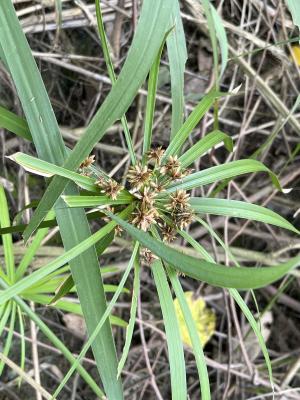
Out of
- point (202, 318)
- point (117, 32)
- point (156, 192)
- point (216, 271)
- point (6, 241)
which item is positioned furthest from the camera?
point (202, 318)

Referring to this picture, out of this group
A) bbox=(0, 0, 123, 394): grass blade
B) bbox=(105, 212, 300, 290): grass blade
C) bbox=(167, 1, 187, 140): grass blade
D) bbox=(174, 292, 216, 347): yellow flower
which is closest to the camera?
bbox=(105, 212, 300, 290): grass blade

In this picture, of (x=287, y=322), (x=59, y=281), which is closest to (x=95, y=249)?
(x=59, y=281)

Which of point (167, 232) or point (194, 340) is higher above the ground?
point (167, 232)

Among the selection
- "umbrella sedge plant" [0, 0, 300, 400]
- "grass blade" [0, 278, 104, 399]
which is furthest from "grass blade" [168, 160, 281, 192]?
"grass blade" [0, 278, 104, 399]

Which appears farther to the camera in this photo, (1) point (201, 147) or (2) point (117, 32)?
(2) point (117, 32)

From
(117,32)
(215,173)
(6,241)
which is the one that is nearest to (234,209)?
(215,173)

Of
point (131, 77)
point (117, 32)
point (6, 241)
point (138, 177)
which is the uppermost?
point (117, 32)

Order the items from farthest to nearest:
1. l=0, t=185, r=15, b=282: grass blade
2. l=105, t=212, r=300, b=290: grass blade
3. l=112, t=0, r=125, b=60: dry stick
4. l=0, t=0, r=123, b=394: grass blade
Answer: l=112, t=0, r=125, b=60: dry stick < l=0, t=185, r=15, b=282: grass blade < l=0, t=0, r=123, b=394: grass blade < l=105, t=212, r=300, b=290: grass blade

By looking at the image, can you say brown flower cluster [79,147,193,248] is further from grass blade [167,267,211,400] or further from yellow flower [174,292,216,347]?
yellow flower [174,292,216,347]

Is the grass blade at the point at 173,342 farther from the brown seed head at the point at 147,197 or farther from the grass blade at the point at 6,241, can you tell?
the grass blade at the point at 6,241

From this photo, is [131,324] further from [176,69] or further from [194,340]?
[176,69]

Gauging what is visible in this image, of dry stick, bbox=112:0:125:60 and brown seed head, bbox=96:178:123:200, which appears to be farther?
dry stick, bbox=112:0:125:60

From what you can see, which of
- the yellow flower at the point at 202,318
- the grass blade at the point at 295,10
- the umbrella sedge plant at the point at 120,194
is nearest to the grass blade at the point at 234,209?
the umbrella sedge plant at the point at 120,194
